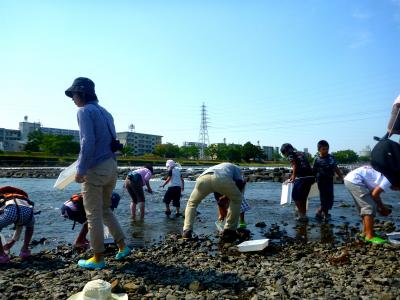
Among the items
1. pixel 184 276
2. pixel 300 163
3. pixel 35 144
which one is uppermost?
pixel 35 144

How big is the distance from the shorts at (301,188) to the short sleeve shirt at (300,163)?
5.2 inches

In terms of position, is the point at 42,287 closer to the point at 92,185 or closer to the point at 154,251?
the point at 92,185

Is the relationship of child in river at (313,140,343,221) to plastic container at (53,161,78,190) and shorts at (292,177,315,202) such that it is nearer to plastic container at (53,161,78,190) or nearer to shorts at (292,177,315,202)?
shorts at (292,177,315,202)

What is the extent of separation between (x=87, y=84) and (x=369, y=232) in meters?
5.04

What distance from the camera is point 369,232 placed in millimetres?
6145

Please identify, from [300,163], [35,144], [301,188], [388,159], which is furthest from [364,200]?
[35,144]

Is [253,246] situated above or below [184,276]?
above

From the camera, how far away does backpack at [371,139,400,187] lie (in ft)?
13.1

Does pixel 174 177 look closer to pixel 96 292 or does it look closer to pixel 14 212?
pixel 14 212

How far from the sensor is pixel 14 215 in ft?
17.2

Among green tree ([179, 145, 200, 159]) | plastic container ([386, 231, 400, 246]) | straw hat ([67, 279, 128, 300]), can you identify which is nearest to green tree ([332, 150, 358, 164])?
green tree ([179, 145, 200, 159])

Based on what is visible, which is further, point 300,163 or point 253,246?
point 300,163

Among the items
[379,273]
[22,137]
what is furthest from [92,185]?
[22,137]

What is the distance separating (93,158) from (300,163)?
587 cm
